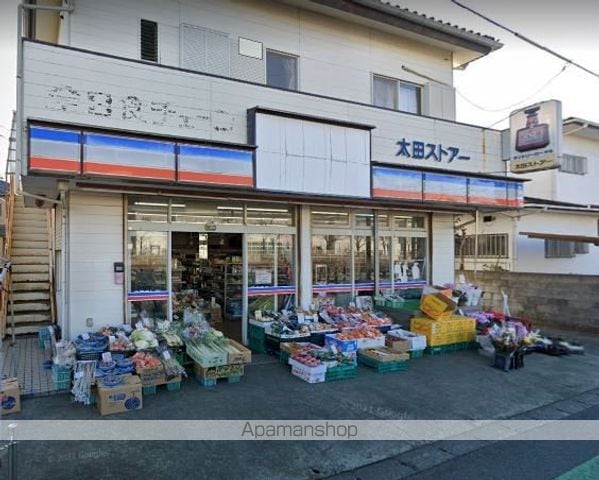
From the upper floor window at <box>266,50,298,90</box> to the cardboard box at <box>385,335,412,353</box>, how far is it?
582cm

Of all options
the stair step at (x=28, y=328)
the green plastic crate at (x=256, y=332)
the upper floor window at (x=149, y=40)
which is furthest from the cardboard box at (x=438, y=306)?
the stair step at (x=28, y=328)

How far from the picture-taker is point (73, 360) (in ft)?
21.9

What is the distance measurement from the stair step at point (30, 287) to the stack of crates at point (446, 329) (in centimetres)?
883

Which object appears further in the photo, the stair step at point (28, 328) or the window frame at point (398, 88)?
the window frame at point (398, 88)

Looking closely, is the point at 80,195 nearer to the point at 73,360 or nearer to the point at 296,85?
the point at 73,360

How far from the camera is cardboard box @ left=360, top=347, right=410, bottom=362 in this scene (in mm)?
8031

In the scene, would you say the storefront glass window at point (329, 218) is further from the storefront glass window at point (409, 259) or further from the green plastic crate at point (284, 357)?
the green plastic crate at point (284, 357)

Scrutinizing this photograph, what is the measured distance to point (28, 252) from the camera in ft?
40.4

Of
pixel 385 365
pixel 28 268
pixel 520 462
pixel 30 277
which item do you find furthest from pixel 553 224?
pixel 28 268

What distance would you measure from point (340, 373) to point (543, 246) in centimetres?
1238

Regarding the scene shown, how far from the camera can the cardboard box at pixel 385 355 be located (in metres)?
8.03

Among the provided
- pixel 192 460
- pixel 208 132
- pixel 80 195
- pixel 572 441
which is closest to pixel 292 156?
pixel 208 132

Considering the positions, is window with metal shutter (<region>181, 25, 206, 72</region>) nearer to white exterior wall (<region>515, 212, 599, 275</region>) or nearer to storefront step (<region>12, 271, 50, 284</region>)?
storefront step (<region>12, 271, 50, 284</region>)

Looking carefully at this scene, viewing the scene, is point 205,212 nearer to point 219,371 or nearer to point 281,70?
point 219,371
